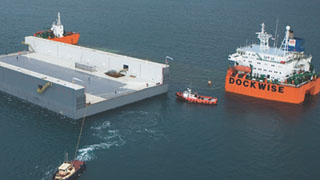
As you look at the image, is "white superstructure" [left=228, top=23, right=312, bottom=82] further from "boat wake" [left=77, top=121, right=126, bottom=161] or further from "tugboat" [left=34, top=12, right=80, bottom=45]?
"tugboat" [left=34, top=12, right=80, bottom=45]

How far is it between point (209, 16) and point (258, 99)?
7993 centimetres

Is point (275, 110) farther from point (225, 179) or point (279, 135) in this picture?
point (225, 179)

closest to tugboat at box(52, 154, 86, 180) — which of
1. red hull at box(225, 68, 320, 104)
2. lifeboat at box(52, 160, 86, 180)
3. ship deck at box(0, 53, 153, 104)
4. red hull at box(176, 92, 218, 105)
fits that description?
lifeboat at box(52, 160, 86, 180)

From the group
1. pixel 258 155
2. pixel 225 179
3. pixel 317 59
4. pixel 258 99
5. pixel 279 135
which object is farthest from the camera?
pixel 317 59

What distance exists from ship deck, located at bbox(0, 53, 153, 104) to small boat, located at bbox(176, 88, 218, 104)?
26.2 ft

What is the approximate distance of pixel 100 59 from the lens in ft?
346

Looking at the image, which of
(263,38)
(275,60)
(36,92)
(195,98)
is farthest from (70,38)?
(275,60)

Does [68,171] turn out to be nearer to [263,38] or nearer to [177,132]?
[177,132]

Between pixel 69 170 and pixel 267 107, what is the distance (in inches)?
1810

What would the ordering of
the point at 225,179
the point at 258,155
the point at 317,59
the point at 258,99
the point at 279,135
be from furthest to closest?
the point at 317,59, the point at 258,99, the point at 279,135, the point at 258,155, the point at 225,179

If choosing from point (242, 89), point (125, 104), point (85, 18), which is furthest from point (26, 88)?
point (85, 18)

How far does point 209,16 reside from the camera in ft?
553

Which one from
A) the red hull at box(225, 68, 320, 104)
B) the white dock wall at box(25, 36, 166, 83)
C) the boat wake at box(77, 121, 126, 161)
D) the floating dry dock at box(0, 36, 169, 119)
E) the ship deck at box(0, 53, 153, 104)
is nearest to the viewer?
the boat wake at box(77, 121, 126, 161)

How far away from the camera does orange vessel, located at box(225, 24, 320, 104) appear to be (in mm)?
93188
